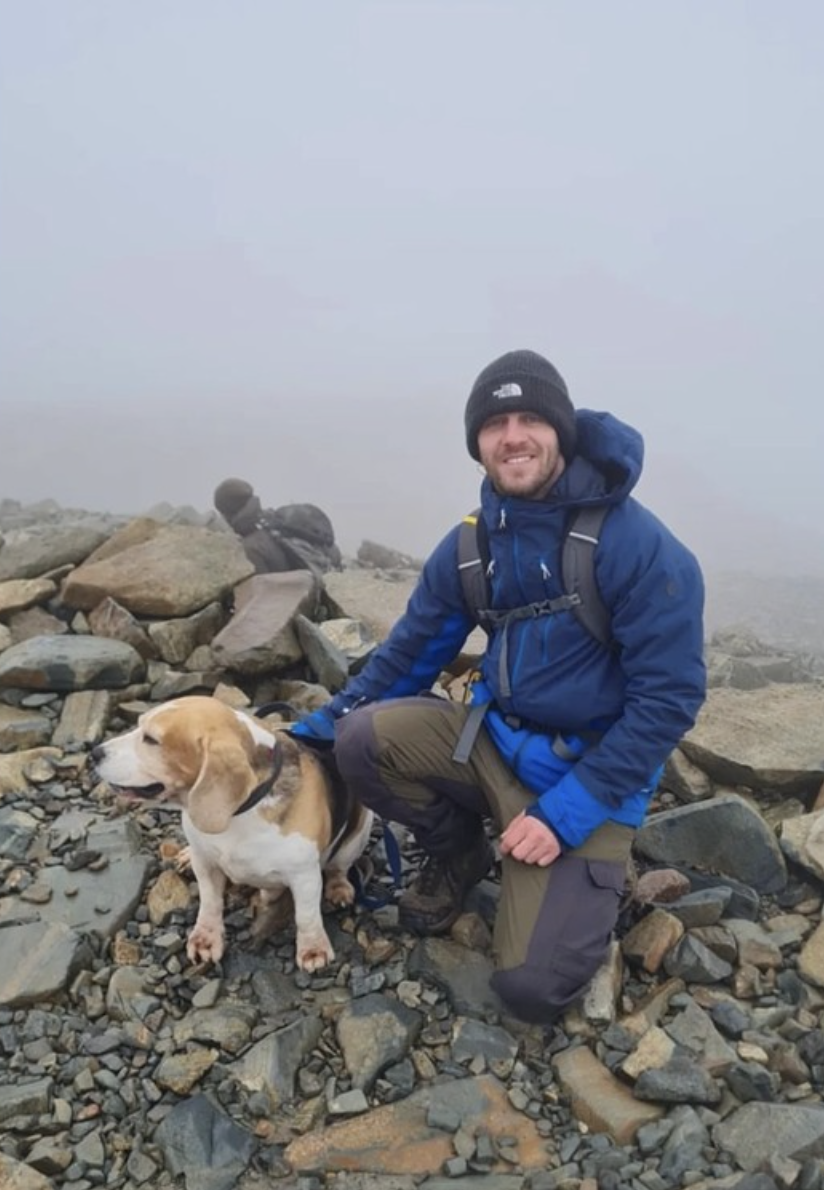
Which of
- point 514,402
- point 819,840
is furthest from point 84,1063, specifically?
point 819,840

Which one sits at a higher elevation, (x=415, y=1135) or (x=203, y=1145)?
(x=415, y=1135)

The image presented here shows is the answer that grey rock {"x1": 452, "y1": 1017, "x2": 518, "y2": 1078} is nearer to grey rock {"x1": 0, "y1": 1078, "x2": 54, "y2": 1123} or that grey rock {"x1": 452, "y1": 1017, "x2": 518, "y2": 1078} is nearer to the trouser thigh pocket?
the trouser thigh pocket

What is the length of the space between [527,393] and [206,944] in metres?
3.20

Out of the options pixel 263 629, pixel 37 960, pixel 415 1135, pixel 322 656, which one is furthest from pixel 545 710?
pixel 263 629

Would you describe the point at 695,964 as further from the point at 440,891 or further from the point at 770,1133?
the point at 440,891

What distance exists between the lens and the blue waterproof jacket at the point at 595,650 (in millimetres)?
4137

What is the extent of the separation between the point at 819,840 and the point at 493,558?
2634mm

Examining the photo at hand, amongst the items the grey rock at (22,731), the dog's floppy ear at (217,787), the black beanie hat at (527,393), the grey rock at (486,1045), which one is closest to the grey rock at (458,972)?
the grey rock at (486,1045)

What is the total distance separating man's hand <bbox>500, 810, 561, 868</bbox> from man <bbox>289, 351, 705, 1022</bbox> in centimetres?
1

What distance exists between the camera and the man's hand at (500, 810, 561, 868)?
14.0 ft

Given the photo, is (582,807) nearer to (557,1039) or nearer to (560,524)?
(557,1039)

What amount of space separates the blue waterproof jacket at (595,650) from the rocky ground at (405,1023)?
933mm

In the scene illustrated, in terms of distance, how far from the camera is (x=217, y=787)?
4.05 metres

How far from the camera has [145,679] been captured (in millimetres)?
7410
